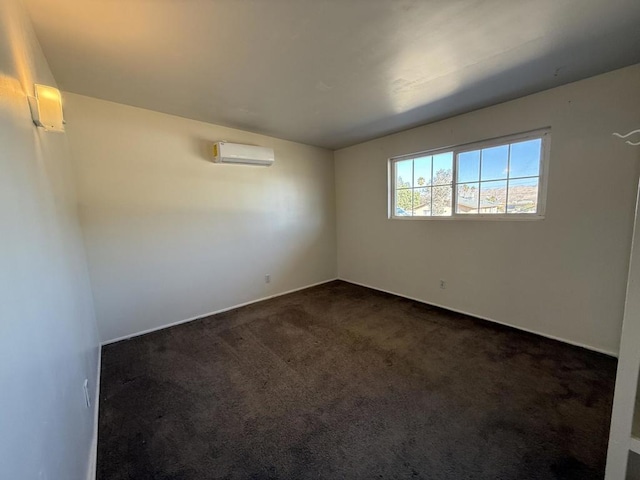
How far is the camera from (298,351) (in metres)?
2.45

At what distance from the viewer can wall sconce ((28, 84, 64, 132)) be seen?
3.96 feet

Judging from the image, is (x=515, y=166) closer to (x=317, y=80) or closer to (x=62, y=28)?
(x=317, y=80)

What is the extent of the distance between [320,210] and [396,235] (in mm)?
1382

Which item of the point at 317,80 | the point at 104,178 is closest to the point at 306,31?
the point at 317,80

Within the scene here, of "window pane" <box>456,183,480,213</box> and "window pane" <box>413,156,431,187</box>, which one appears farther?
"window pane" <box>413,156,431,187</box>

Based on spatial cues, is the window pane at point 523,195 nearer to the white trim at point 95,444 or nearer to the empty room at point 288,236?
the empty room at point 288,236

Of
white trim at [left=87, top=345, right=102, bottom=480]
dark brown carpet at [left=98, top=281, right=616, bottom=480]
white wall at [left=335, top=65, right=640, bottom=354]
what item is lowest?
dark brown carpet at [left=98, top=281, right=616, bottom=480]

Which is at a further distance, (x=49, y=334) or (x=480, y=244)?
(x=480, y=244)

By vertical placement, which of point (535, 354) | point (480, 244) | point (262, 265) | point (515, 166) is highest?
point (515, 166)

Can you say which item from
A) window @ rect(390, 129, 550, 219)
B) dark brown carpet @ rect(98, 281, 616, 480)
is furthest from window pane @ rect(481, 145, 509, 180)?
dark brown carpet @ rect(98, 281, 616, 480)

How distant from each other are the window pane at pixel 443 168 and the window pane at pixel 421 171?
0.08 meters

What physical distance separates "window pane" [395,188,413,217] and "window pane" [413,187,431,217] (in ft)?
0.25

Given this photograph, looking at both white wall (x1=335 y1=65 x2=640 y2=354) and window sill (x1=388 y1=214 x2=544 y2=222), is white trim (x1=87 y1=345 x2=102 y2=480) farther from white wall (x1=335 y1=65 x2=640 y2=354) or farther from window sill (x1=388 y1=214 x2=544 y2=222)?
window sill (x1=388 y1=214 x2=544 y2=222)

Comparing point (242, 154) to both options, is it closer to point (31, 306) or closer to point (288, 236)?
point (288, 236)
